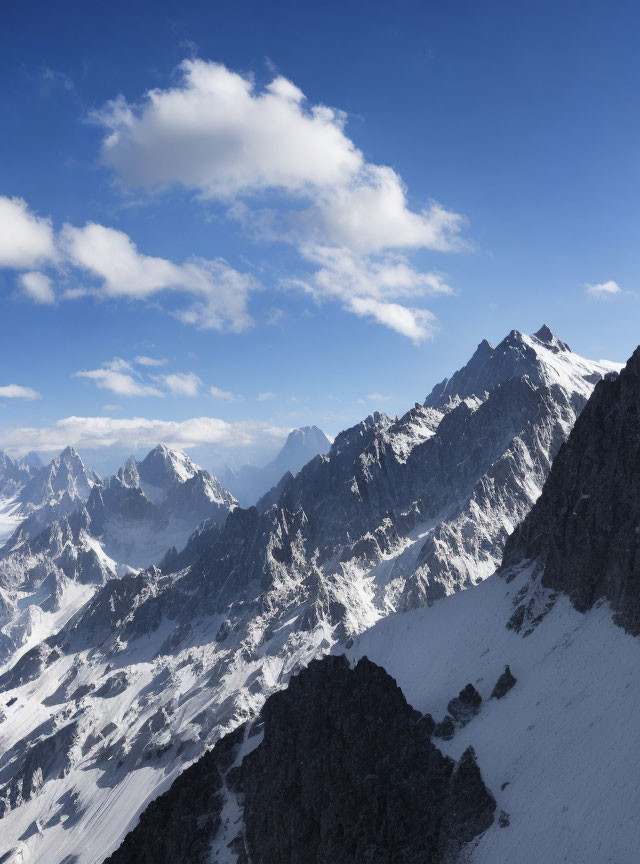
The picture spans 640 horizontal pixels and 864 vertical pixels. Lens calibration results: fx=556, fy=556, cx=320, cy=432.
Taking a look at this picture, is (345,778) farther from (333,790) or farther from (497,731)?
(497,731)

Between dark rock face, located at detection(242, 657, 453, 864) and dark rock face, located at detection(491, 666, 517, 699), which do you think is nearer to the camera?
dark rock face, located at detection(242, 657, 453, 864)

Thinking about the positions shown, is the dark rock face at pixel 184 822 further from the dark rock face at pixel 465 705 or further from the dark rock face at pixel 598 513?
the dark rock face at pixel 598 513

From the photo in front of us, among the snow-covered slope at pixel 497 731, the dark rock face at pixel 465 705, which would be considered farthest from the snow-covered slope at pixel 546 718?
the dark rock face at pixel 465 705

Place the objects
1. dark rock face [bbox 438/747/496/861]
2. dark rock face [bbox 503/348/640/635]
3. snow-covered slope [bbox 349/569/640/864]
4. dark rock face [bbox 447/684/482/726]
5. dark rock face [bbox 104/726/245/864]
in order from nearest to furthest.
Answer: snow-covered slope [bbox 349/569/640/864] < dark rock face [bbox 438/747/496/861] < dark rock face [bbox 104/726/245/864] < dark rock face [bbox 503/348/640/635] < dark rock face [bbox 447/684/482/726]

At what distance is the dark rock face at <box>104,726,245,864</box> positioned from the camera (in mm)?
83375

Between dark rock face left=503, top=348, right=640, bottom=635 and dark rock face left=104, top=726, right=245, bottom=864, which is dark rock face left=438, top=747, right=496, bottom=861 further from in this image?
dark rock face left=104, top=726, right=245, bottom=864

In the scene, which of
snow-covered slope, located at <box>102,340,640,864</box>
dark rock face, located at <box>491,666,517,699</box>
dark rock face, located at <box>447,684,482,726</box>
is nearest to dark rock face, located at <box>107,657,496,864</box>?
snow-covered slope, located at <box>102,340,640,864</box>

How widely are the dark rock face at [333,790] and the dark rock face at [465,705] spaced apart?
4.50 meters

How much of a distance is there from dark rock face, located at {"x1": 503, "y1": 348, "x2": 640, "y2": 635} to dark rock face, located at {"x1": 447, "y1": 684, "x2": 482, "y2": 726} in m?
21.9

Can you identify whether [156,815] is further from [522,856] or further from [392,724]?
[522,856]

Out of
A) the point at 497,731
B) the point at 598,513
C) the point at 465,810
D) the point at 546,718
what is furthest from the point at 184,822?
the point at 598,513

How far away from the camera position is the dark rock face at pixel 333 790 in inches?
2680

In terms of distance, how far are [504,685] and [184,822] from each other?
177 ft

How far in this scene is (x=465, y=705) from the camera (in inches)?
3423
